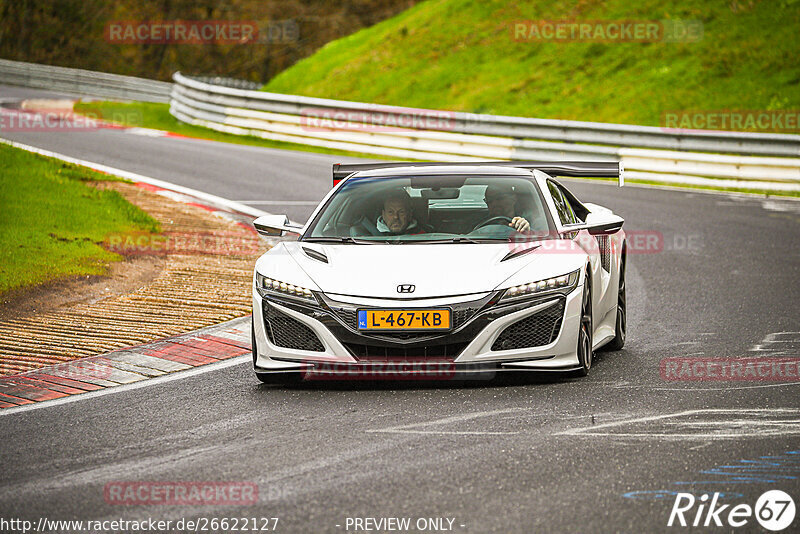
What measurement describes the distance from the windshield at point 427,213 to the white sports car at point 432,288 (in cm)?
1

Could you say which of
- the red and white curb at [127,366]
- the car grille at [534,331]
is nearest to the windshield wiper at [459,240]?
the car grille at [534,331]

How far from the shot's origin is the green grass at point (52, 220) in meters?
11.2

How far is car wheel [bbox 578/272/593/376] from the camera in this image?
286 inches

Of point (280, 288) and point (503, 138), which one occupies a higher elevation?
point (503, 138)

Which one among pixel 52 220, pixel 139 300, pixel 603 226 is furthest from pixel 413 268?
pixel 52 220

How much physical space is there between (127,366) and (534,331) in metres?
2.88

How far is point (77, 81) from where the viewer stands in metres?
39.9

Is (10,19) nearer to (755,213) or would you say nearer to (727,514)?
(755,213)

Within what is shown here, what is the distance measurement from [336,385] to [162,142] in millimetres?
17593

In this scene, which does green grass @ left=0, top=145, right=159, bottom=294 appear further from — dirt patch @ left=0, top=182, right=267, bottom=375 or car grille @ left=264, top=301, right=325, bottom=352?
car grille @ left=264, top=301, right=325, bottom=352

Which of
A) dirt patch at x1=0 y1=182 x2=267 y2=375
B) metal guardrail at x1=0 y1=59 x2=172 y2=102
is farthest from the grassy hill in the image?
dirt patch at x1=0 y1=182 x2=267 y2=375

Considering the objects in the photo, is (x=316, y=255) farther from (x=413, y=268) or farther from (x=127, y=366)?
(x=127, y=366)

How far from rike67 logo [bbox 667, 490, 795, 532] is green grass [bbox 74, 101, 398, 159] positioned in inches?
752

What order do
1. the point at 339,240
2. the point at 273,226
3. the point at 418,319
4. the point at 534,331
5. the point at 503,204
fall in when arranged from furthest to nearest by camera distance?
the point at 503,204, the point at 273,226, the point at 339,240, the point at 534,331, the point at 418,319
